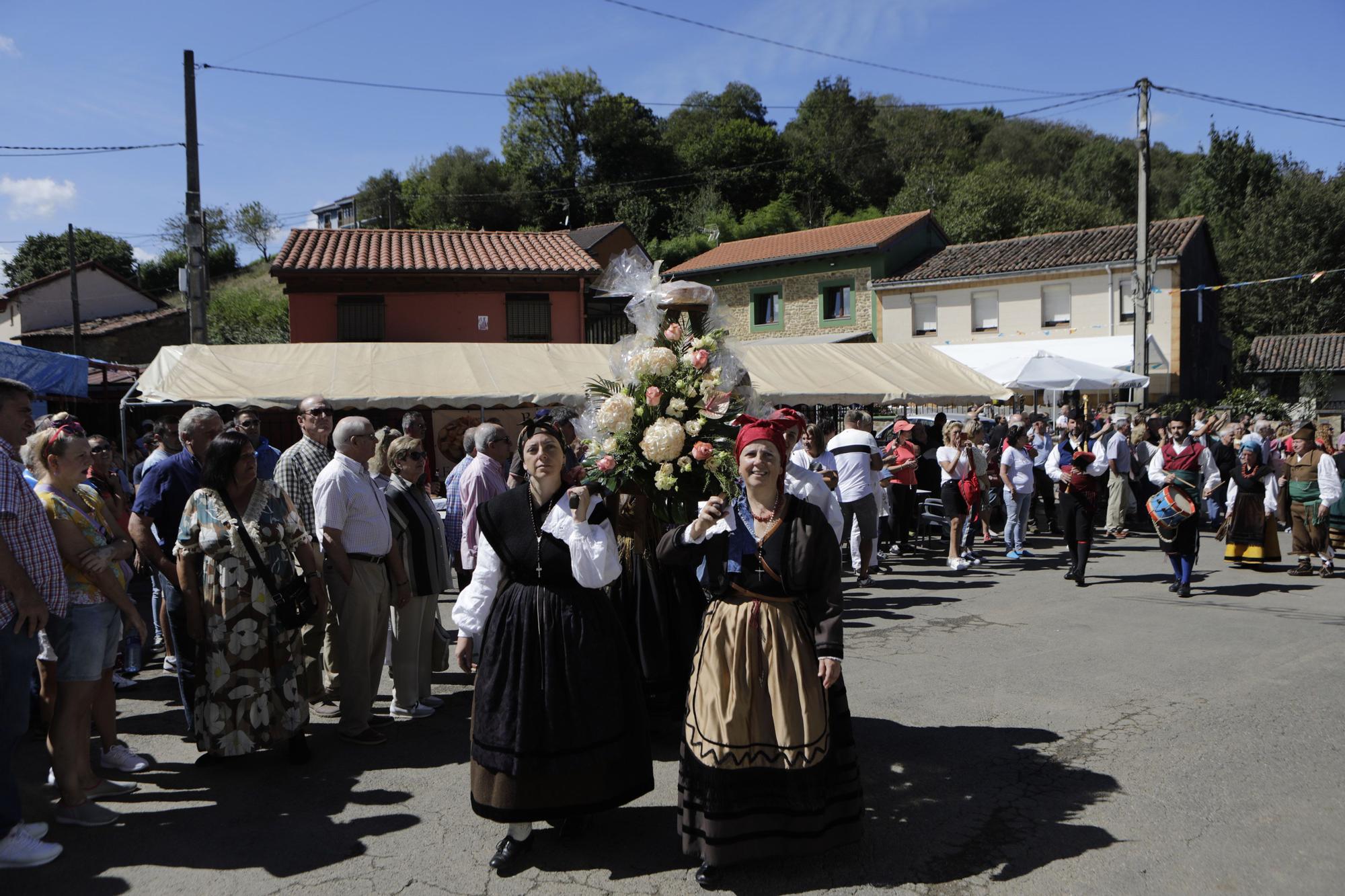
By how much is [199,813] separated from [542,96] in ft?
182

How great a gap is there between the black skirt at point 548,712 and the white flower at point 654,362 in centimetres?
127

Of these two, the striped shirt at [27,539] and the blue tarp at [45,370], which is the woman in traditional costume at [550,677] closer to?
the striped shirt at [27,539]

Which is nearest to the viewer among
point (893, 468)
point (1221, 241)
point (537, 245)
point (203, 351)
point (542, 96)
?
point (893, 468)

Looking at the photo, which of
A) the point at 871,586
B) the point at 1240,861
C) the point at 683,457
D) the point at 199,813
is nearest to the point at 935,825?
the point at 1240,861

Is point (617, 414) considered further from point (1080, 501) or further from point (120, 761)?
point (1080, 501)

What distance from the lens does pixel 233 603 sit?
15.7 feet

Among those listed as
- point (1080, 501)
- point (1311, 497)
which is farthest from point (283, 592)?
point (1311, 497)

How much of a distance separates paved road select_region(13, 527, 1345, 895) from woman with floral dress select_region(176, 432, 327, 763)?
0.31 meters

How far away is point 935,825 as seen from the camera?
13.8 ft

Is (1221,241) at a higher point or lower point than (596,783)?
higher

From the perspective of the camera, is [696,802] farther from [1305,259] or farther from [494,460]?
[1305,259]

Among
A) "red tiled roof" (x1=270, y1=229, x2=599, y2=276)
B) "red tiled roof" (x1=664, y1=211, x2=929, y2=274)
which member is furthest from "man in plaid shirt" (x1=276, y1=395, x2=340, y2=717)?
"red tiled roof" (x1=664, y1=211, x2=929, y2=274)

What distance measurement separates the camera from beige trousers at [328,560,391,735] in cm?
537

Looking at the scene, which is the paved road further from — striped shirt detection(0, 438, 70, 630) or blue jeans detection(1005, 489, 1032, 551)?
blue jeans detection(1005, 489, 1032, 551)
